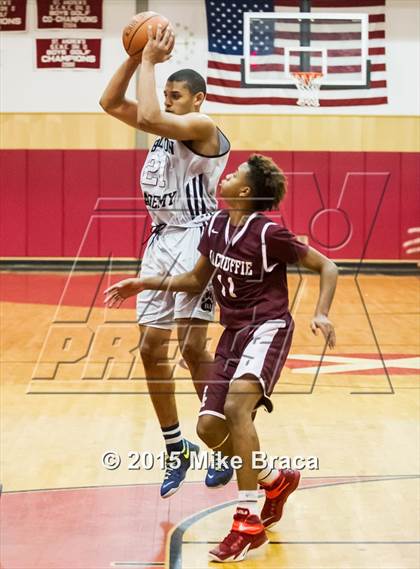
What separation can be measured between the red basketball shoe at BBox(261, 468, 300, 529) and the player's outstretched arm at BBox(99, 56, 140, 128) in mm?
1928

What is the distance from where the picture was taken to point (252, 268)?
4.53 metres

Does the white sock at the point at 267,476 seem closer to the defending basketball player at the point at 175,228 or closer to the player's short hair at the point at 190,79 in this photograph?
the defending basketball player at the point at 175,228

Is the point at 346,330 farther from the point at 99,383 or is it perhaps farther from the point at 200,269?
the point at 200,269

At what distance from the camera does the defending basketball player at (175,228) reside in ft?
17.0

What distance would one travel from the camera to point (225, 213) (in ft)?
15.9

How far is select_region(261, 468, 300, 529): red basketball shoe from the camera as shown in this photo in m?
4.66

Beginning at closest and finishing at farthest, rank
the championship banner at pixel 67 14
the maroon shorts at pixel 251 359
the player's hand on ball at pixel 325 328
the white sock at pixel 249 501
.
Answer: the player's hand on ball at pixel 325 328 < the white sock at pixel 249 501 < the maroon shorts at pixel 251 359 < the championship banner at pixel 67 14

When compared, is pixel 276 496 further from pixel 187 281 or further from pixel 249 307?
pixel 187 281

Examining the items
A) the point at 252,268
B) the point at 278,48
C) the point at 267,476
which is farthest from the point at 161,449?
the point at 278,48

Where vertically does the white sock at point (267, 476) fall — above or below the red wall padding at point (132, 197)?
below

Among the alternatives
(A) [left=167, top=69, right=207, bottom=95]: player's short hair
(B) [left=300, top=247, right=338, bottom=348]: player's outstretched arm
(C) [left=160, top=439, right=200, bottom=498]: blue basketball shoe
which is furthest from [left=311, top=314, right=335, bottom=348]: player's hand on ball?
(A) [left=167, top=69, right=207, bottom=95]: player's short hair

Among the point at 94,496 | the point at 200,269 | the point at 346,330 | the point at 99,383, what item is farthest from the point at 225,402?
the point at 346,330

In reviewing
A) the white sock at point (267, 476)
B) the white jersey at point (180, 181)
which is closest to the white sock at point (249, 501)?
the white sock at point (267, 476)

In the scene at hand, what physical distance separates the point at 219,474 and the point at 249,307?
3.26 ft
